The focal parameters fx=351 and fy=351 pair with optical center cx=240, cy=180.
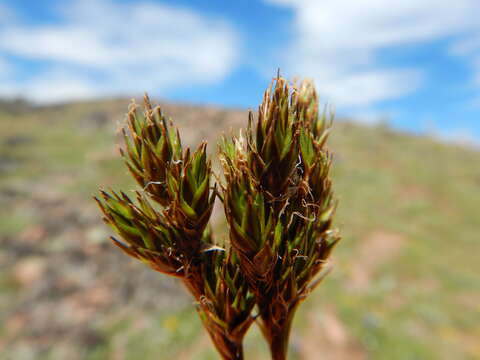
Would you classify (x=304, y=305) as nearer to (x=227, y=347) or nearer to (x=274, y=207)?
(x=227, y=347)

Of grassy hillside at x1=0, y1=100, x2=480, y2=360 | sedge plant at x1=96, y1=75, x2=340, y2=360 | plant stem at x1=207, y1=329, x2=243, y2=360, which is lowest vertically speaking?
grassy hillside at x1=0, y1=100, x2=480, y2=360

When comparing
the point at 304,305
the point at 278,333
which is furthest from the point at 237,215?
the point at 304,305

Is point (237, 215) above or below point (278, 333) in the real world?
above

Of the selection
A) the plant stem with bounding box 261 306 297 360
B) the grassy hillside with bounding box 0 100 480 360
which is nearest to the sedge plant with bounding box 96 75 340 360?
the plant stem with bounding box 261 306 297 360

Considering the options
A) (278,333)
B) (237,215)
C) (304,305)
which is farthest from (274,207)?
(304,305)

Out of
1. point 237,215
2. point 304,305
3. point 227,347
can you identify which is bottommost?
point 304,305

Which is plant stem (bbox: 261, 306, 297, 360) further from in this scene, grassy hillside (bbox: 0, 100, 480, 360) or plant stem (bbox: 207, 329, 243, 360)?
grassy hillside (bbox: 0, 100, 480, 360)

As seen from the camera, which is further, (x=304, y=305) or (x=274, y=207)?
(x=304, y=305)
